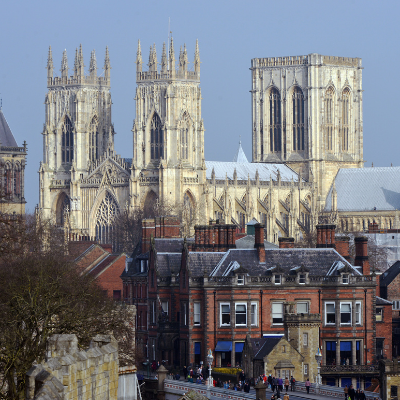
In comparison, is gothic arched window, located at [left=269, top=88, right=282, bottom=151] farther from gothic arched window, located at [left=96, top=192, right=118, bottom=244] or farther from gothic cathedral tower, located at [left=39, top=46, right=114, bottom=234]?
gothic arched window, located at [left=96, top=192, right=118, bottom=244]

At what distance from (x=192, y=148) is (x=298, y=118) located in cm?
2650

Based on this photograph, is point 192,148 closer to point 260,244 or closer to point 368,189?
point 368,189

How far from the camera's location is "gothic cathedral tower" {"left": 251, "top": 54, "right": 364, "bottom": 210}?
158m

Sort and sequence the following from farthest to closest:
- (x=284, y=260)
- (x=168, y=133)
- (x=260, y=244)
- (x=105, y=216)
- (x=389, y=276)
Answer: (x=105, y=216) → (x=168, y=133) → (x=389, y=276) → (x=284, y=260) → (x=260, y=244)

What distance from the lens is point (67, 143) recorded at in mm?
145375

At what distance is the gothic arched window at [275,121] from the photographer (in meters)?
162

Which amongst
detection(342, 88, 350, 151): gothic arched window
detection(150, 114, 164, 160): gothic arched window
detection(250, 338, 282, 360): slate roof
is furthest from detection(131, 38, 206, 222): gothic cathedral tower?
detection(250, 338, 282, 360): slate roof

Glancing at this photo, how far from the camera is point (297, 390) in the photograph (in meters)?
46.1

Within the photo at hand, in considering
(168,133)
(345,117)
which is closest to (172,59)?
(168,133)

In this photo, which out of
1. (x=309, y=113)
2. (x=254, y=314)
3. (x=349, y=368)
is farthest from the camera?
(x=309, y=113)

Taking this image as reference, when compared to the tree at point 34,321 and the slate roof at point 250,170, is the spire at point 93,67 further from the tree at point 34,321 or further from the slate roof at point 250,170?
the tree at point 34,321

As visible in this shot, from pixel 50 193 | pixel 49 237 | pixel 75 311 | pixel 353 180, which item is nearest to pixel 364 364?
pixel 75 311

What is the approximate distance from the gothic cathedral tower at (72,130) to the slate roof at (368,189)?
87.3 ft

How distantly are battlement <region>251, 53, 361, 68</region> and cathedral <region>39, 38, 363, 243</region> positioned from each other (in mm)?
112
